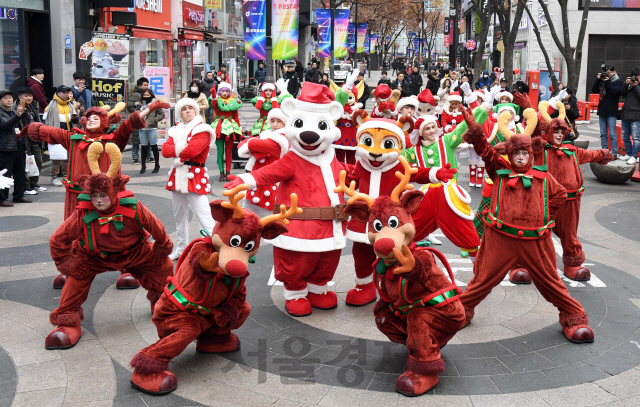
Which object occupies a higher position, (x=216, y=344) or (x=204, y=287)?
(x=204, y=287)

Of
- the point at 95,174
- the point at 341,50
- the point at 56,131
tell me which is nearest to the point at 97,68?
the point at 56,131

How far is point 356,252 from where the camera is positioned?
6.73 m

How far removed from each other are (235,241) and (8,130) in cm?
754

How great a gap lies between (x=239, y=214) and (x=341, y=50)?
1119 inches

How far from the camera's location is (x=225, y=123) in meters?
13.0

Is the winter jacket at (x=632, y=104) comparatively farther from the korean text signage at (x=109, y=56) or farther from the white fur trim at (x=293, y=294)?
the korean text signage at (x=109, y=56)

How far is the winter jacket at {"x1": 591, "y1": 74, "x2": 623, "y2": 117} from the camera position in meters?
14.3

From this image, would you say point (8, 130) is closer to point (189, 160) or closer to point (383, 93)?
point (189, 160)

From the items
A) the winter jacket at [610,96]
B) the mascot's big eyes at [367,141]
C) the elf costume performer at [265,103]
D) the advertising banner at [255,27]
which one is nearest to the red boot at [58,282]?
the mascot's big eyes at [367,141]

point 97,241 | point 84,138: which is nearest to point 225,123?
point 84,138

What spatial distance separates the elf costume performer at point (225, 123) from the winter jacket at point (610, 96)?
7.71 m

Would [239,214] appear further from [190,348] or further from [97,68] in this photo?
[97,68]

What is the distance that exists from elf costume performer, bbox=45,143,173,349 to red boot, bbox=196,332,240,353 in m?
0.92

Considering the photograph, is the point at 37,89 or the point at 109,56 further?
the point at 109,56
